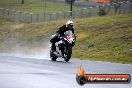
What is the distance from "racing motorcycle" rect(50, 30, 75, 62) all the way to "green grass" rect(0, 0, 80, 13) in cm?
6506

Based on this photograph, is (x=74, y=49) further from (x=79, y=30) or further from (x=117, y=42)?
(x=79, y=30)

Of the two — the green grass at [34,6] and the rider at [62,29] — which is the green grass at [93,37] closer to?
the rider at [62,29]

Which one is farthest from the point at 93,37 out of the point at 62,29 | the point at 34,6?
the point at 34,6

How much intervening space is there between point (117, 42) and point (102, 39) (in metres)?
3.60

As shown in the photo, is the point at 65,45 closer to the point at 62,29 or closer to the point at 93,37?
the point at 62,29

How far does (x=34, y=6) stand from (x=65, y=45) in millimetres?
75815

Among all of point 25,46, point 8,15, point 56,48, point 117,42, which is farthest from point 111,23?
point 8,15

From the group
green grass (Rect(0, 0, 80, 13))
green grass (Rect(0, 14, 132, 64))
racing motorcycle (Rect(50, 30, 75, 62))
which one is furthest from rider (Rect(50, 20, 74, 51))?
green grass (Rect(0, 0, 80, 13))

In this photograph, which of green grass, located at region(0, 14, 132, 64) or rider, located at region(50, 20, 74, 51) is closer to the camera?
rider, located at region(50, 20, 74, 51)

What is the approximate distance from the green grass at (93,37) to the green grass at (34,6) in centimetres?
2198

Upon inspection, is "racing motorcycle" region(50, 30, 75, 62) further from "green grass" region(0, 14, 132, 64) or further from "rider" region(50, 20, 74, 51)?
"green grass" region(0, 14, 132, 64)

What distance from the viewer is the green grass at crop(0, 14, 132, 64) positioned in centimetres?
3148

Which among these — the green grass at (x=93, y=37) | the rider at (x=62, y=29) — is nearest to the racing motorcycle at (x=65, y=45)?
the rider at (x=62, y=29)

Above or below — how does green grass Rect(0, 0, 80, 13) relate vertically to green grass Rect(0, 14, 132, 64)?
below
